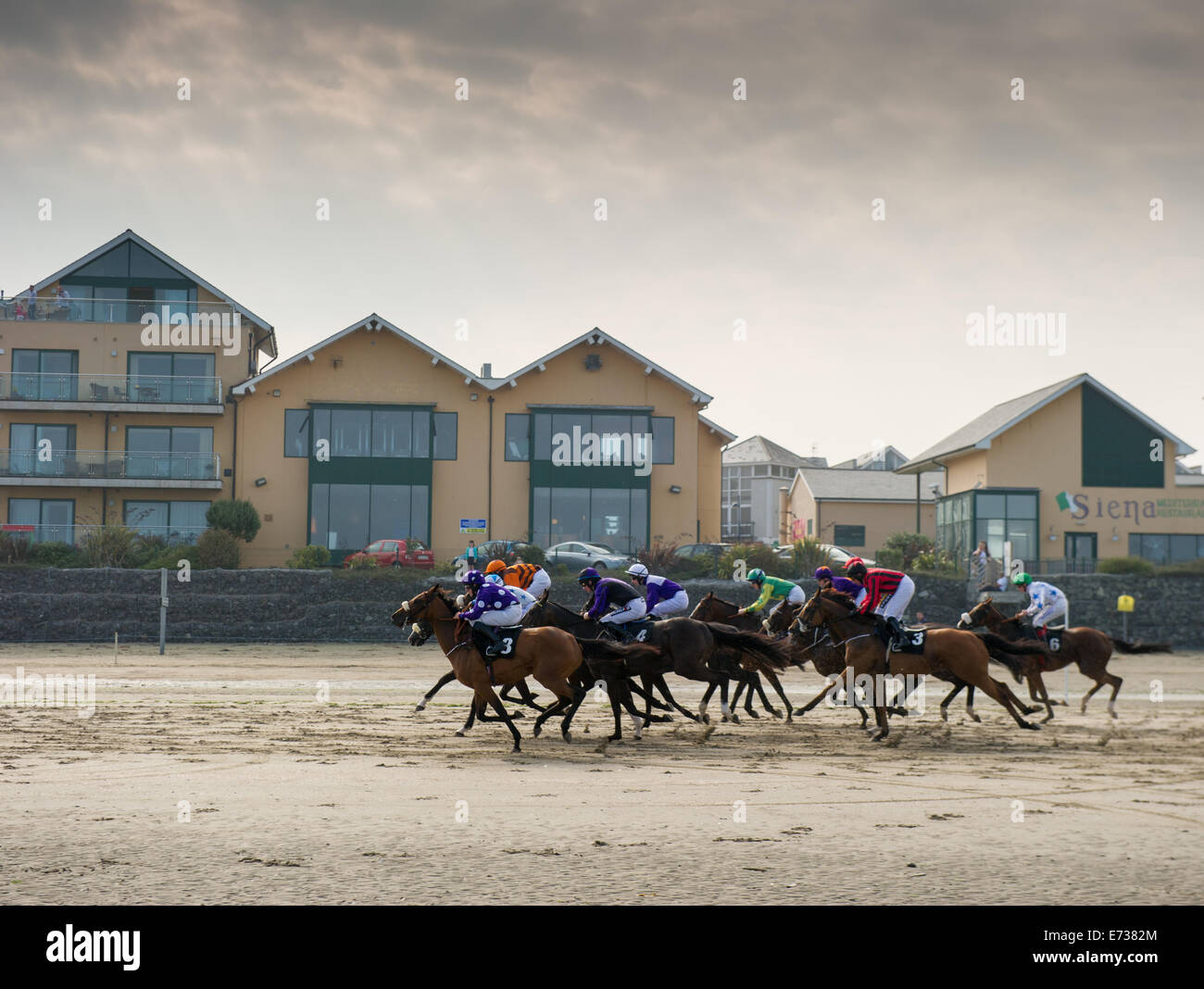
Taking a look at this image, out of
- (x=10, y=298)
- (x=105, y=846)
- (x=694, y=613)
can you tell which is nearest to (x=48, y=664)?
(x=694, y=613)

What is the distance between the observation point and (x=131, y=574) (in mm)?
33281

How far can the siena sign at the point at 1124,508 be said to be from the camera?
43594 mm

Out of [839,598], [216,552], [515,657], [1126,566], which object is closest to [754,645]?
[839,598]

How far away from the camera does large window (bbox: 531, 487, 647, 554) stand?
1698 inches

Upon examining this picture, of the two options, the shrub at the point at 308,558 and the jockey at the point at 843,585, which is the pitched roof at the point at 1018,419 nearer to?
the shrub at the point at 308,558

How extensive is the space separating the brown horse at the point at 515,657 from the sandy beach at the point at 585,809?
514mm

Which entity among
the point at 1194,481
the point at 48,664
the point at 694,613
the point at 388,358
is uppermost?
the point at 388,358

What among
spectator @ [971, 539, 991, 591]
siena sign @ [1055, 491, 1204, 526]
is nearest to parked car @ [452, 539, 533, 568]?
spectator @ [971, 539, 991, 591]

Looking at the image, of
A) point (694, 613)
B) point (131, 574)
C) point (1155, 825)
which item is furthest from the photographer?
point (131, 574)

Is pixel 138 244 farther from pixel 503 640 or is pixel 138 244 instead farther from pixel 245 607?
pixel 503 640

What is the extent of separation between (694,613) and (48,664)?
14.6 m

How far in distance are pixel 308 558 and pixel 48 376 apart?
13.5 metres

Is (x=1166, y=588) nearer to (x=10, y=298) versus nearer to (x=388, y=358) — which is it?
(x=388, y=358)
